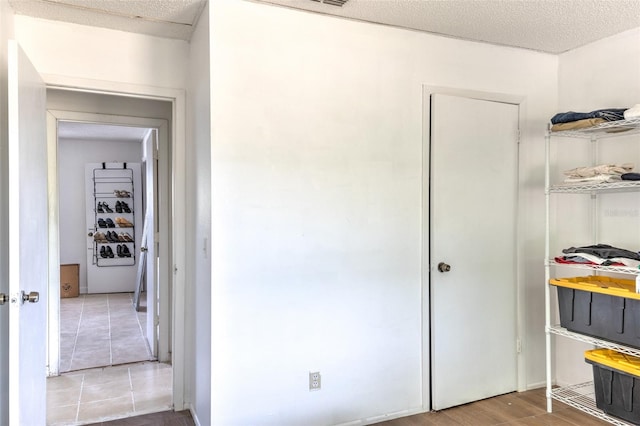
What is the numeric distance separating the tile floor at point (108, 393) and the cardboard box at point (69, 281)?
3744 millimetres

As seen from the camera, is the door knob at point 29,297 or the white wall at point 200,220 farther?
the white wall at point 200,220

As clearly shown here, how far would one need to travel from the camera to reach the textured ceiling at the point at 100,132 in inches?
243

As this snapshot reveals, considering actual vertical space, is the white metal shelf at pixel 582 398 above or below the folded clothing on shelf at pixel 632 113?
below

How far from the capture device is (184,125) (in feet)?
9.85

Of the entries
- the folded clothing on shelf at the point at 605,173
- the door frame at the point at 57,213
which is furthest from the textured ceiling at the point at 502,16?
the door frame at the point at 57,213

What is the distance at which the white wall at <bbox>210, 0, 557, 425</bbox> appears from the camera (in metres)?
2.42

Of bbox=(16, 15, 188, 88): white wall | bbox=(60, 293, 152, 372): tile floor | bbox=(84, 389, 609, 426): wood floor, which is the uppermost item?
bbox=(16, 15, 188, 88): white wall

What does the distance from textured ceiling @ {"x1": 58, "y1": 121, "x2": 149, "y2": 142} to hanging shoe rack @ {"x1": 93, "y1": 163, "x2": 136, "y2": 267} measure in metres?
0.48

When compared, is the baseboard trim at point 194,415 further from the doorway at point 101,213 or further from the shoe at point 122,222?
the shoe at point 122,222

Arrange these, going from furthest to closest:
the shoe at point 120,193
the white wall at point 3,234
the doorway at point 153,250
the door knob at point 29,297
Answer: the shoe at point 120,193 → the doorway at point 153,250 → the white wall at point 3,234 → the door knob at point 29,297

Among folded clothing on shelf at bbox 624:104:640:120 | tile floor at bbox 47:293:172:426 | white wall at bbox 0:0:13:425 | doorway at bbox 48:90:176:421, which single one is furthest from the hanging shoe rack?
folded clothing on shelf at bbox 624:104:640:120

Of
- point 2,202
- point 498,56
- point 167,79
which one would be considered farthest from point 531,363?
point 2,202

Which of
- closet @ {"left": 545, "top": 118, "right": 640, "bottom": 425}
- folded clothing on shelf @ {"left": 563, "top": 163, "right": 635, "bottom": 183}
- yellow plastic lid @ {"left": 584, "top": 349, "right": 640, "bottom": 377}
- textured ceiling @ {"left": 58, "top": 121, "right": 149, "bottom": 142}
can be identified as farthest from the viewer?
textured ceiling @ {"left": 58, "top": 121, "right": 149, "bottom": 142}

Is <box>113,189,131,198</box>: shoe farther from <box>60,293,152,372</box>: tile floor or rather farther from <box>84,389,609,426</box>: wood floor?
<box>84,389,609,426</box>: wood floor
